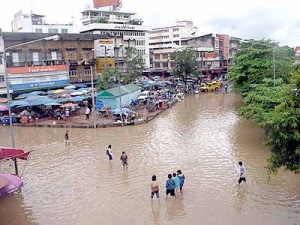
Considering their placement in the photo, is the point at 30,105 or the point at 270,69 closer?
the point at 270,69

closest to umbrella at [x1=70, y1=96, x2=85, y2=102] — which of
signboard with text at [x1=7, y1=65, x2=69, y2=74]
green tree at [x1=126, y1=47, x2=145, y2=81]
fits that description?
signboard with text at [x1=7, y1=65, x2=69, y2=74]

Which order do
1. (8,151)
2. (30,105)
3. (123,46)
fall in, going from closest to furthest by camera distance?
(8,151) → (30,105) → (123,46)

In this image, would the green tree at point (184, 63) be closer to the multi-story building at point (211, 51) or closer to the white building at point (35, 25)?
the multi-story building at point (211, 51)

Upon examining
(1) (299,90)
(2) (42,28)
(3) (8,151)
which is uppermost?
(2) (42,28)

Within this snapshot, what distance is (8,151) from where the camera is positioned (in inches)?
664

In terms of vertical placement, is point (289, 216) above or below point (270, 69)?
below

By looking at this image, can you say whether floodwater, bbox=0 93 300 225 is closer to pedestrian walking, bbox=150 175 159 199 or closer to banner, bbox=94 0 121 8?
pedestrian walking, bbox=150 175 159 199

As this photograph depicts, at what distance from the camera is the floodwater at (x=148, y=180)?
46.1 feet

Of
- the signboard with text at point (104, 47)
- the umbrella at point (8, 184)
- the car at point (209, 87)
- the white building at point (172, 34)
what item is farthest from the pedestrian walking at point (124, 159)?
the white building at point (172, 34)

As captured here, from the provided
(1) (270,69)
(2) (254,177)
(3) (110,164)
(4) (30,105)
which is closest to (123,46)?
(4) (30,105)

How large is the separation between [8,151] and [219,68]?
71.2 meters

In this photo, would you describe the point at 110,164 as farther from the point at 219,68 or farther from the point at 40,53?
the point at 219,68

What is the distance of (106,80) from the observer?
1874 inches

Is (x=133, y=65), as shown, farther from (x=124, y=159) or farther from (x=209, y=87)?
(x=124, y=159)
